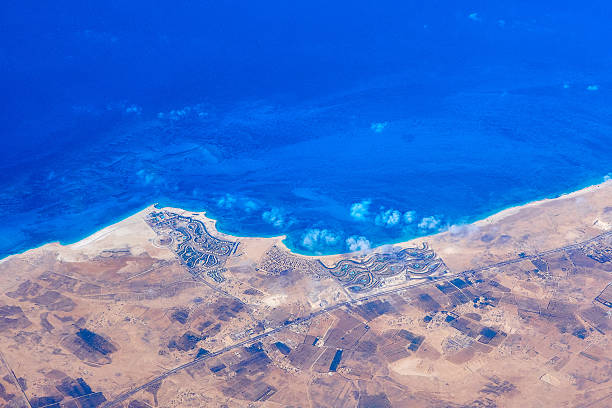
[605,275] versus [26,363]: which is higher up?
[26,363]

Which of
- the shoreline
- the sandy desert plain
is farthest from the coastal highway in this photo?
the shoreline

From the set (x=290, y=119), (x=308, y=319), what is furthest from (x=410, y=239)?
(x=290, y=119)

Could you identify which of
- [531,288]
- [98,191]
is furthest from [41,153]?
[531,288]

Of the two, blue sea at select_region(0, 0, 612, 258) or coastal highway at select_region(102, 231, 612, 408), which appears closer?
coastal highway at select_region(102, 231, 612, 408)

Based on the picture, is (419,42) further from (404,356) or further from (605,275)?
(404,356)

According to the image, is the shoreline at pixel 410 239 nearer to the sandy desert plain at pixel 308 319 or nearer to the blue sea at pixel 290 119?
the sandy desert plain at pixel 308 319

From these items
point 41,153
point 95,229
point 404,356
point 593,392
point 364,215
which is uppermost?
point 41,153

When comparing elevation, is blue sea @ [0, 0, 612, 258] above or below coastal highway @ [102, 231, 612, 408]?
above

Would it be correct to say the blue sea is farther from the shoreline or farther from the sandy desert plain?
the sandy desert plain
